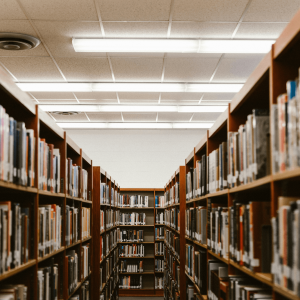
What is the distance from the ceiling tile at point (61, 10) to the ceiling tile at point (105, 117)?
13.0ft

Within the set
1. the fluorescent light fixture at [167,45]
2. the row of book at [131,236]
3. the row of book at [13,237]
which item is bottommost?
the row of book at [131,236]

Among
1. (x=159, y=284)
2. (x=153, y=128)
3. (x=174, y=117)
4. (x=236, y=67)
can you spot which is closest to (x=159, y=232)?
(x=159, y=284)

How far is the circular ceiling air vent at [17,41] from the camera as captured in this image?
4.09 m

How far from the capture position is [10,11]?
363 cm

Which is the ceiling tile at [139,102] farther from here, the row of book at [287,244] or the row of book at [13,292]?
the row of book at [287,244]

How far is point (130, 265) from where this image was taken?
27.0 ft

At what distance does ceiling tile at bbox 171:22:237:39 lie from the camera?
390 centimetres

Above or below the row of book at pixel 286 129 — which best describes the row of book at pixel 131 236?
below

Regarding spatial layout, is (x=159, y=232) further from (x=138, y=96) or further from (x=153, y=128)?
(x=138, y=96)

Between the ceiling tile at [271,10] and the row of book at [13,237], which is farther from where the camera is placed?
the ceiling tile at [271,10]

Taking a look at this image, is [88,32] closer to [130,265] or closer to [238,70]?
[238,70]

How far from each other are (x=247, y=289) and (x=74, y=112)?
6138 millimetres

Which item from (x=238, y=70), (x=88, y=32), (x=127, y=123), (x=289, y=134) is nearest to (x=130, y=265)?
(x=127, y=123)

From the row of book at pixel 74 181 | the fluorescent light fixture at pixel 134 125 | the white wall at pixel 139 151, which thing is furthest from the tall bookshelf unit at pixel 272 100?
the white wall at pixel 139 151
